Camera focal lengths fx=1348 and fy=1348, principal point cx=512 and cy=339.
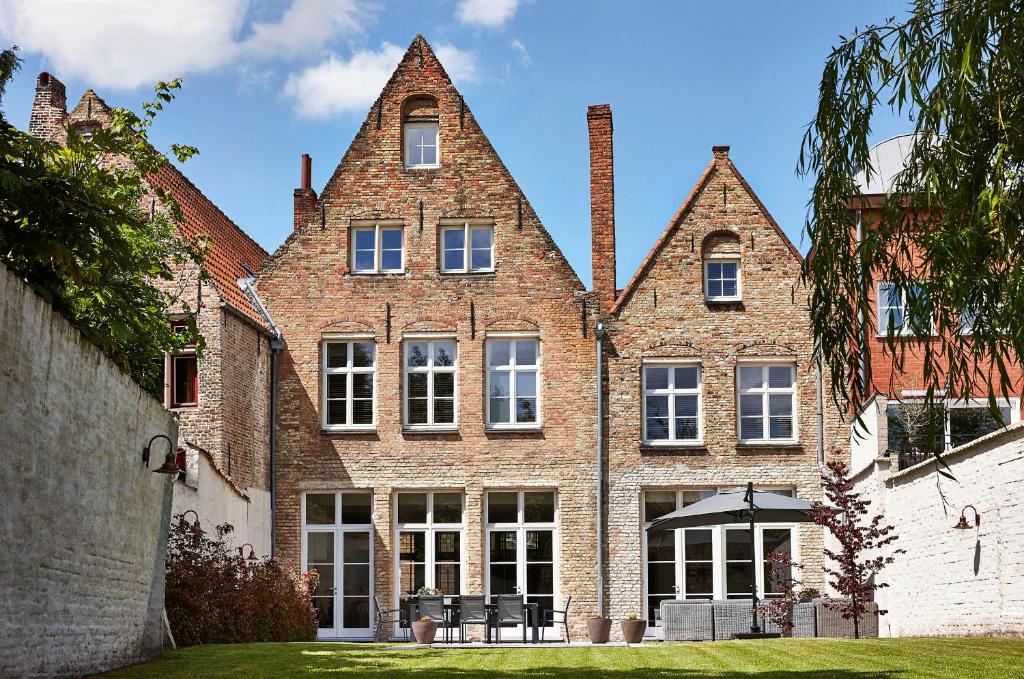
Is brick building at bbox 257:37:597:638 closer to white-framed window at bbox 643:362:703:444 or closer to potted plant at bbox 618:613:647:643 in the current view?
white-framed window at bbox 643:362:703:444

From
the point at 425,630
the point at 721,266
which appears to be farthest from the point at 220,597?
the point at 721,266

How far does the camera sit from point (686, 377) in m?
24.9

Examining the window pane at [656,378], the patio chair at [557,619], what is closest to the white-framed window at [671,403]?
the window pane at [656,378]

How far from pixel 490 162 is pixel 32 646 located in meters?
17.0

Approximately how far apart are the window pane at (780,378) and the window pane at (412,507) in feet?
22.1

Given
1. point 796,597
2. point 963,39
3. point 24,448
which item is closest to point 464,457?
point 796,597

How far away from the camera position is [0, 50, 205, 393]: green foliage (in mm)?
12211

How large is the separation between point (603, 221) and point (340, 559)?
7878mm

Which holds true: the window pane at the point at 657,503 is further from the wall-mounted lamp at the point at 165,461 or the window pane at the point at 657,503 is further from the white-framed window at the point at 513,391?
the wall-mounted lamp at the point at 165,461

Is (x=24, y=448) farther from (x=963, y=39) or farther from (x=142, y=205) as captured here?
(x=142, y=205)

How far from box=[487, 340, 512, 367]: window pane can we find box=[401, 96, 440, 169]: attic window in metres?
3.69

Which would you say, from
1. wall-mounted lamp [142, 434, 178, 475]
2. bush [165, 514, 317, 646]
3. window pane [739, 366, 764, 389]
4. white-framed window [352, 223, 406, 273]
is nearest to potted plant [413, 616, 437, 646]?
bush [165, 514, 317, 646]

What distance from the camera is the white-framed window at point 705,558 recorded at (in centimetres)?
2420

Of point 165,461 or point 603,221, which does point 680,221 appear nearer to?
point 603,221
